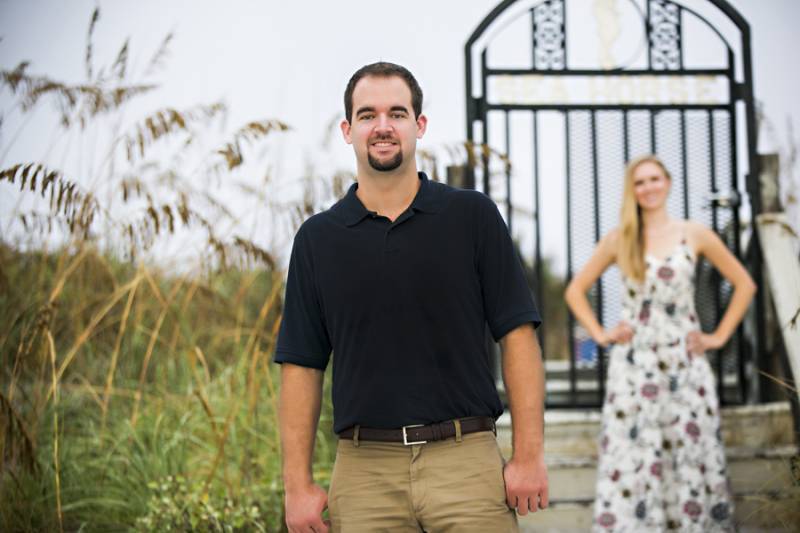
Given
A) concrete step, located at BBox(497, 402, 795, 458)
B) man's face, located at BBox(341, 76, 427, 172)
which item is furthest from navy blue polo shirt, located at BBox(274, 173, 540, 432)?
concrete step, located at BBox(497, 402, 795, 458)

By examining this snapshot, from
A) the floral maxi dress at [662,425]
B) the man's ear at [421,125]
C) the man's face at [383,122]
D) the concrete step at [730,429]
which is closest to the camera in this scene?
the man's face at [383,122]

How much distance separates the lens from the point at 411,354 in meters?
1.67

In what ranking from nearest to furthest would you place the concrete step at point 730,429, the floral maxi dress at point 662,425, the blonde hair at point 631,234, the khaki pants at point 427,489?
the khaki pants at point 427,489
the floral maxi dress at point 662,425
the blonde hair at point 631,234
the concrete step at point 730,429

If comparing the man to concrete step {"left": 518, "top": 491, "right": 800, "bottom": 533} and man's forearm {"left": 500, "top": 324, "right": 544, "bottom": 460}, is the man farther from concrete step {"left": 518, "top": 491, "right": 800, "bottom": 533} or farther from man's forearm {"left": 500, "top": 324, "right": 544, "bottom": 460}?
concrete step {"left": 518, "top": 491, "right": 800, "bottom": 533}

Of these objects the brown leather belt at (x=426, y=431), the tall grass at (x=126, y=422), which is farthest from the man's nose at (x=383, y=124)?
the tall grass at (x=126, y=422)

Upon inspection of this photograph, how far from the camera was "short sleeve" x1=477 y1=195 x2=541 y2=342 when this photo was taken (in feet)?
5.54

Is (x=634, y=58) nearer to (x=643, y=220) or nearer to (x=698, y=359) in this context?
(x=643, y=220)

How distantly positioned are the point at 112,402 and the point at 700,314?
11.5ft

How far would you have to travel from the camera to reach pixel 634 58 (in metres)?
5.03

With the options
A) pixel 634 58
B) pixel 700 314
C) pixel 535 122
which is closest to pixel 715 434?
pixel 700 314

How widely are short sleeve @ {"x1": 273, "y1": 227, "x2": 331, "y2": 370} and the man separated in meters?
0.02

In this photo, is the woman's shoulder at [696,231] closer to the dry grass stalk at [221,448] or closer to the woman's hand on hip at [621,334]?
the woman's hand on hip at [621,334]

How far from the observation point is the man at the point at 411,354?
164cm

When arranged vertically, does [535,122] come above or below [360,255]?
above
